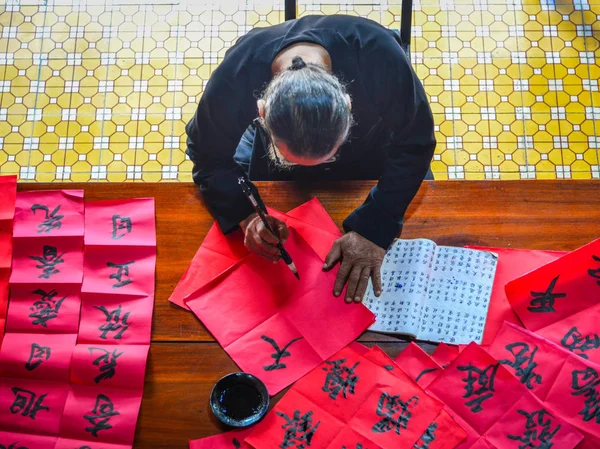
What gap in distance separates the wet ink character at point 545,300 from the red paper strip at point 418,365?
0.84ft

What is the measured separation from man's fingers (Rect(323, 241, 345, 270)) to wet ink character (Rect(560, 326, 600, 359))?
524mm

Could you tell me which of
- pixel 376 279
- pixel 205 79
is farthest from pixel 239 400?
pixel 205 79

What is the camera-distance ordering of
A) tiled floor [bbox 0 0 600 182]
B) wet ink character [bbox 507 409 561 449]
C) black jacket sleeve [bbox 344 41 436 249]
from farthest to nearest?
tiled floor [bbox 0 0 600 182] < black jacket sleeve [bbox 344 41 436 249] < wet ink character [bbox 507 409 561 449]

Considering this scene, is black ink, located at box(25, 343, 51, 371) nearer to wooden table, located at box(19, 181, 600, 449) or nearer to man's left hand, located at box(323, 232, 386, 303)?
wooden table, located at box(19, 181, 600, 449)

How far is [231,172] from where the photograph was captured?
153cm

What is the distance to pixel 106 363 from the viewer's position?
1.38 metres

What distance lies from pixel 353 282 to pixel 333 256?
0.08 metres

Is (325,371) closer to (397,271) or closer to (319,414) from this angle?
(319,414)

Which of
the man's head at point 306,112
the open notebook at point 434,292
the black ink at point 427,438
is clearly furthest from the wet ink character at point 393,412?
the man's head at point 306,112

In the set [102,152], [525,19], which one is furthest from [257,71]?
[525,19]

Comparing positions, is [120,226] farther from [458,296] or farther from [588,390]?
[588,390]

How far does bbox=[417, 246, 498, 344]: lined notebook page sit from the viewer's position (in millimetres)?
1414

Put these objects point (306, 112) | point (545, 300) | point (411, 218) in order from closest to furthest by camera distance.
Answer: point (306, 112)
point (545, 300)
point (411, 218)

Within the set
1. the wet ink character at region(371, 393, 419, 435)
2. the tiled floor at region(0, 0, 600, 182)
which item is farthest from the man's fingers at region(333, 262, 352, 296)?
the tiled floor at region(0, 0, 600, 182)
